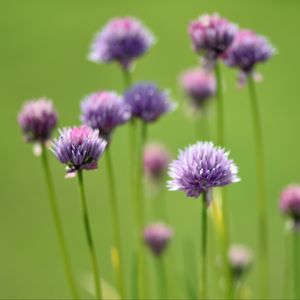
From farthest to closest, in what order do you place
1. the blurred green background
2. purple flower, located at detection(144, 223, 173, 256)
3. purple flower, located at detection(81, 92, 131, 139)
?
the blurred green background, purple flower, located at detection(144, 223, 173, 256), purple flower, located at detection(81, 92, 131, 139)

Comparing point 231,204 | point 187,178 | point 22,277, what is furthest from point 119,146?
point 187,178

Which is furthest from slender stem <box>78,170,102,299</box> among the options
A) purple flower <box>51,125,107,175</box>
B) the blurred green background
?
the blurred green background

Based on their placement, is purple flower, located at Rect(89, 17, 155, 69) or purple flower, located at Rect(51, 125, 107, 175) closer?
purple flower, located at Rect(51, 125, 107, 175)

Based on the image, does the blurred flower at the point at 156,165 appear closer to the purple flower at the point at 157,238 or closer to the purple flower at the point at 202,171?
the purple flower at the point at 157,238

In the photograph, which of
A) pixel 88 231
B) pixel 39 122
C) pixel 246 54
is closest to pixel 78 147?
pixel 88 231

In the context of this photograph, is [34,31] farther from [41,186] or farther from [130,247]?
[130,247]

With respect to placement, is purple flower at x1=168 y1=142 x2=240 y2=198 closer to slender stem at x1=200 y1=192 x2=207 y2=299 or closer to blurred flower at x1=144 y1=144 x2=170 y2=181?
slender stem at x1=200 y1=192 x2=207 y2=299

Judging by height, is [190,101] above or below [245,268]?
above
